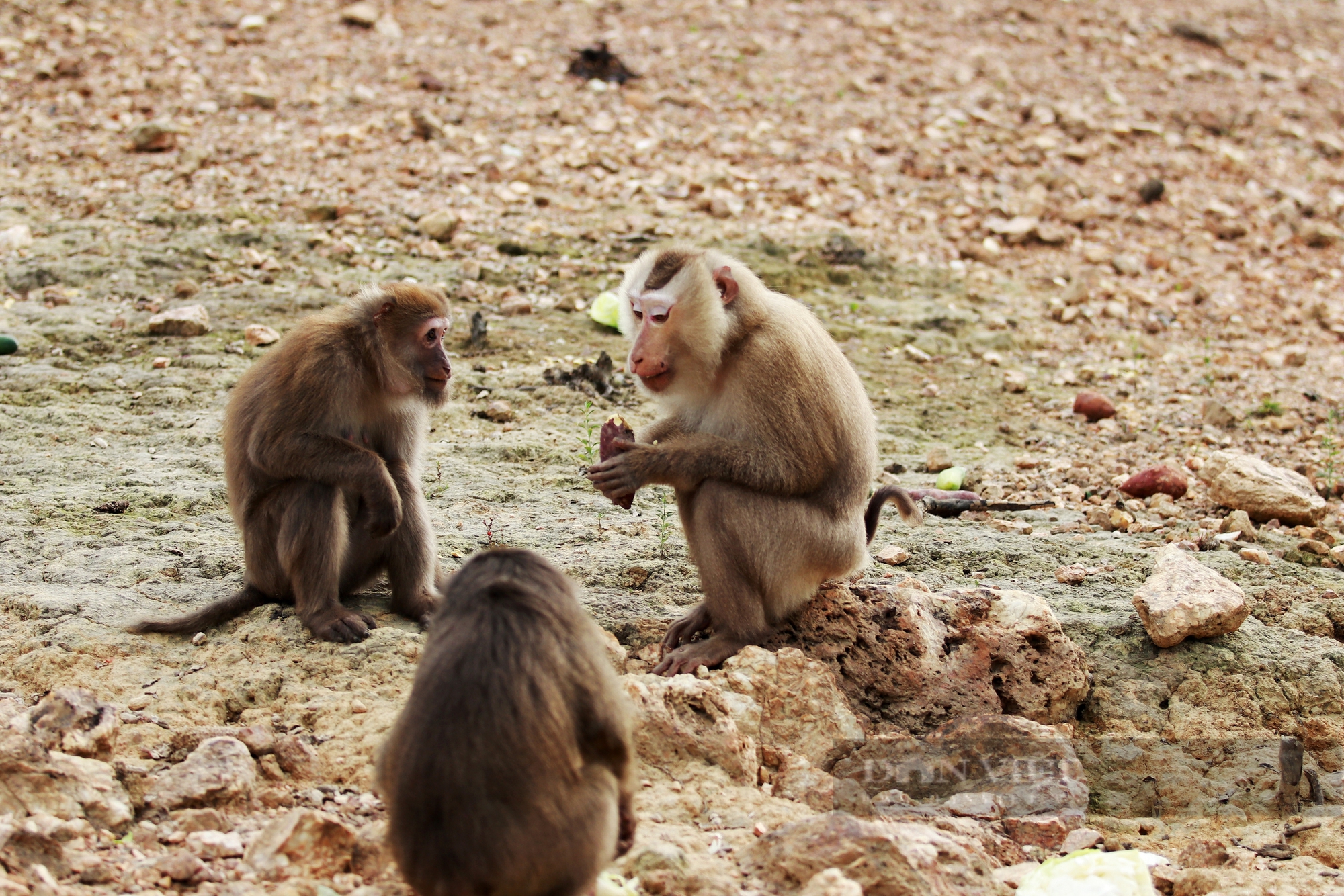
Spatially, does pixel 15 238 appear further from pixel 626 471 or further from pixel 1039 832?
pixel 1039 832

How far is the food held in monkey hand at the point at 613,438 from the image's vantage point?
477 cm

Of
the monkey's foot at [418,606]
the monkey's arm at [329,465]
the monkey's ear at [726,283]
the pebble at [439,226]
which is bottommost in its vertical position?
the monkey's foot at [418,606]

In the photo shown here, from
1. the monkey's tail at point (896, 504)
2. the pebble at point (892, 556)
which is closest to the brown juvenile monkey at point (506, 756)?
the monkey's tail at point (896, 504)

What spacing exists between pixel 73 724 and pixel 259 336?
4569mm

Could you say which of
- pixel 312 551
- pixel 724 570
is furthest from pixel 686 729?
pixel 312 551

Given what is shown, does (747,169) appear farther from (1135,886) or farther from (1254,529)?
(1135,886)

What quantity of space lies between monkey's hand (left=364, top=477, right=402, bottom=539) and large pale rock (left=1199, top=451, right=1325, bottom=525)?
14.0ft

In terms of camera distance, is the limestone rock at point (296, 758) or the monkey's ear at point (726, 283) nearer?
the limestone rock at point (296, 758)

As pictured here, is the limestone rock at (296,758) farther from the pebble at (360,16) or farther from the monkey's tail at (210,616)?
the pebble at (360,16)

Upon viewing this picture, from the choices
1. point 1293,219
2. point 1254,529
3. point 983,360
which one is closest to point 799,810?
point 1254,529

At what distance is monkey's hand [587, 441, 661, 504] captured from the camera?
462cm

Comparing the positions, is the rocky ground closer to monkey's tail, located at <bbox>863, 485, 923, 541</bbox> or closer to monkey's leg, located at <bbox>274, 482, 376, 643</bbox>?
monkey's leg, located at <bbox>274, 482, 376, 643</bbox>

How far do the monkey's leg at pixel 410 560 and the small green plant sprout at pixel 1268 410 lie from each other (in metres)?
5.82

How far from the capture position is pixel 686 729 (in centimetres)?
400
